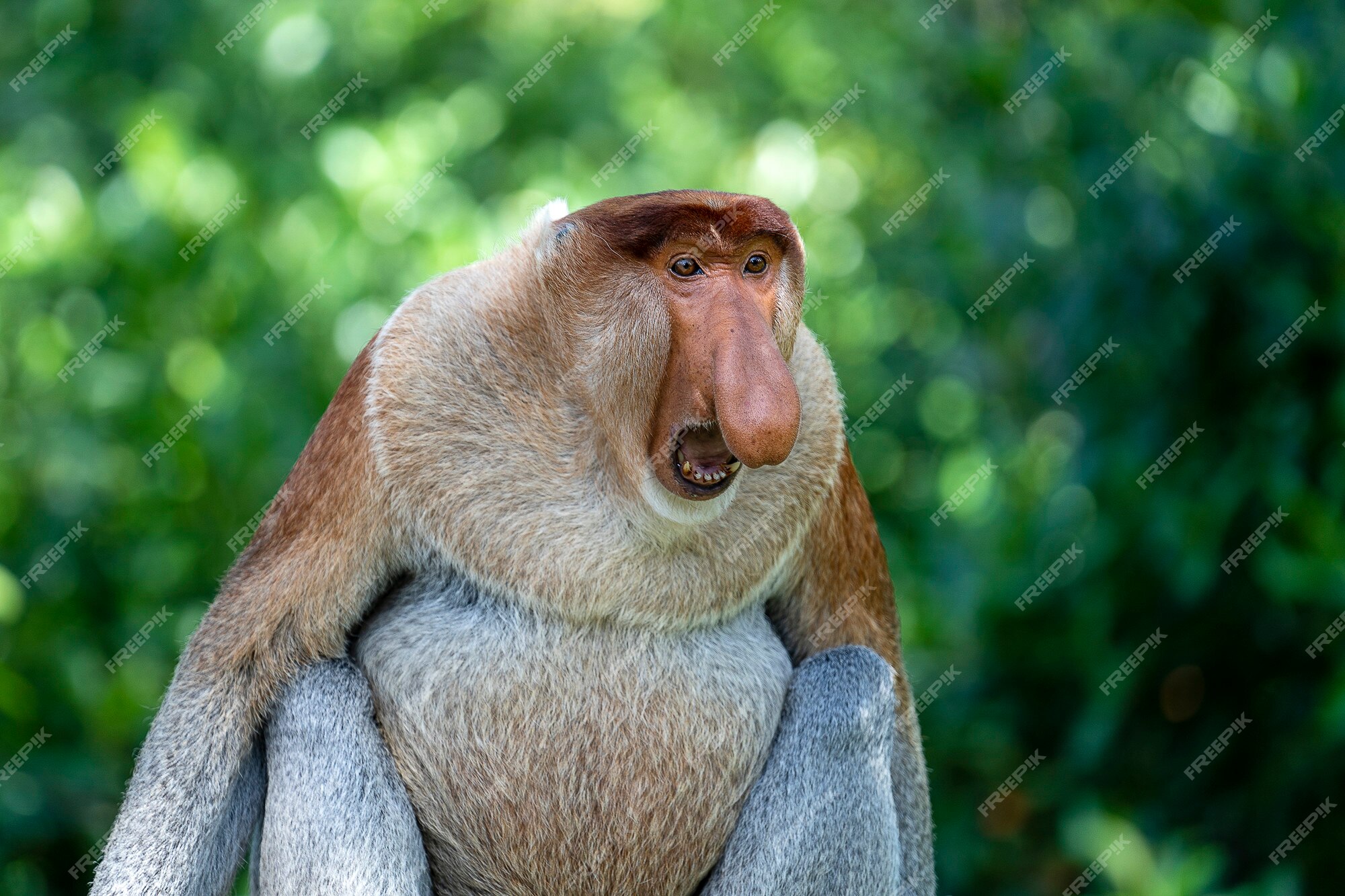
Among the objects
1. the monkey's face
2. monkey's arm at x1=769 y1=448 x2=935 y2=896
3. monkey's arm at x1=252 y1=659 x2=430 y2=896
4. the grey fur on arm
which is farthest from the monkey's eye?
monkey's arm at x1=252 y1=659 x2=430 y2=896

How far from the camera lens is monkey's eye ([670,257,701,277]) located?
2.20 meters

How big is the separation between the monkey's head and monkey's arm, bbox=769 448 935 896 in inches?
15.8

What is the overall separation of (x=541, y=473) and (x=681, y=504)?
10.4 inches

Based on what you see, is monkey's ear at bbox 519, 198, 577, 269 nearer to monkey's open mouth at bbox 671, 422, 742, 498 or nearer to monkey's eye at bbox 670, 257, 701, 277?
monkey's eye at bbox 670, 257, 701, 277

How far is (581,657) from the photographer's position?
7.54ft

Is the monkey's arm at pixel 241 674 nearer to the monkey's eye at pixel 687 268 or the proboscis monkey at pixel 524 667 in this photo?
the proboscis monkey at pixel 524 667

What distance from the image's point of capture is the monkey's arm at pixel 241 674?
231cm

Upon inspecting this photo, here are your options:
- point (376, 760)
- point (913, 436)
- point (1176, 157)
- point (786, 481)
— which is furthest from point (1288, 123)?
point (376, 760)

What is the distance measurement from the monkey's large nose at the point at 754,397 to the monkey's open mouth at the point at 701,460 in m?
0.10

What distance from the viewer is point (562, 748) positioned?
2.28 meters

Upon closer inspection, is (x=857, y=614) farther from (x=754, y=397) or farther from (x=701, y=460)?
(x=754, y=397)

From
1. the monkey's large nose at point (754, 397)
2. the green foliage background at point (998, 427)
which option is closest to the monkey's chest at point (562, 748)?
the monkey's large nose at point (754, 397)

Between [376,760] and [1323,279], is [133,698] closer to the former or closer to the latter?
[376,760]

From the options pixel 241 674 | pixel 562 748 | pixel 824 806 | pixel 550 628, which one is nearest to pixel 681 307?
pixel 550 628
